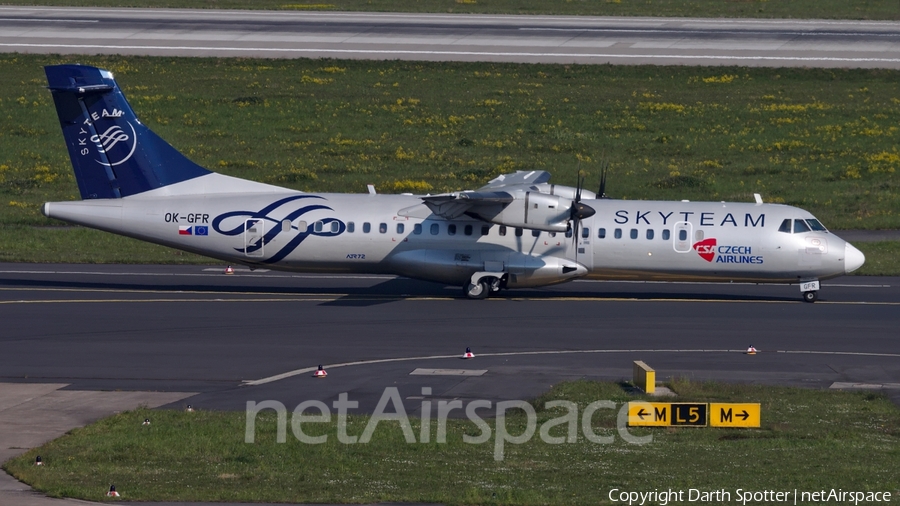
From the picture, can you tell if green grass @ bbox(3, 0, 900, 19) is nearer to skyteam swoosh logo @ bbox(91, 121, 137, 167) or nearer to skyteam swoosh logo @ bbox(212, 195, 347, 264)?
skyteam swoosh logo @ bbox(91, 121, 137, 167)

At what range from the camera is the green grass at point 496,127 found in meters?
47.5

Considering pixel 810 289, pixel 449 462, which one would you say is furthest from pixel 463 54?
pixel 449 462

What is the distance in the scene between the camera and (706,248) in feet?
94.5

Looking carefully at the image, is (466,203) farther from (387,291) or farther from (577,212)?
(387,291)

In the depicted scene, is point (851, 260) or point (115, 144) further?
point (115, 144)

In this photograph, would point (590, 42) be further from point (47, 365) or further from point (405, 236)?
point (47, 365)

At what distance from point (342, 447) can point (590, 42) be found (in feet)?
174

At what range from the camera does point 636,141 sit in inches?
2112

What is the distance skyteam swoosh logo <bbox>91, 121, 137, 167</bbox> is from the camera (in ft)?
96.3

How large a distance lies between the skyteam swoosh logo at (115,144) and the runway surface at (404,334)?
144 inches

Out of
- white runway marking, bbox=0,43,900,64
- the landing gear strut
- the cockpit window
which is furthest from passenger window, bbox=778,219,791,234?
white runway marking, bbox=0,43,900,64

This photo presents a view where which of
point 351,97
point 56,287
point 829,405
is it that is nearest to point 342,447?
point 829,405

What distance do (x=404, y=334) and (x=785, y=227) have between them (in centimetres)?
1150

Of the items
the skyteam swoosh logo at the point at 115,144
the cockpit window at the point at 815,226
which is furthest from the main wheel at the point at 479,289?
the skyteam swoosh logo at the point at 115,144
